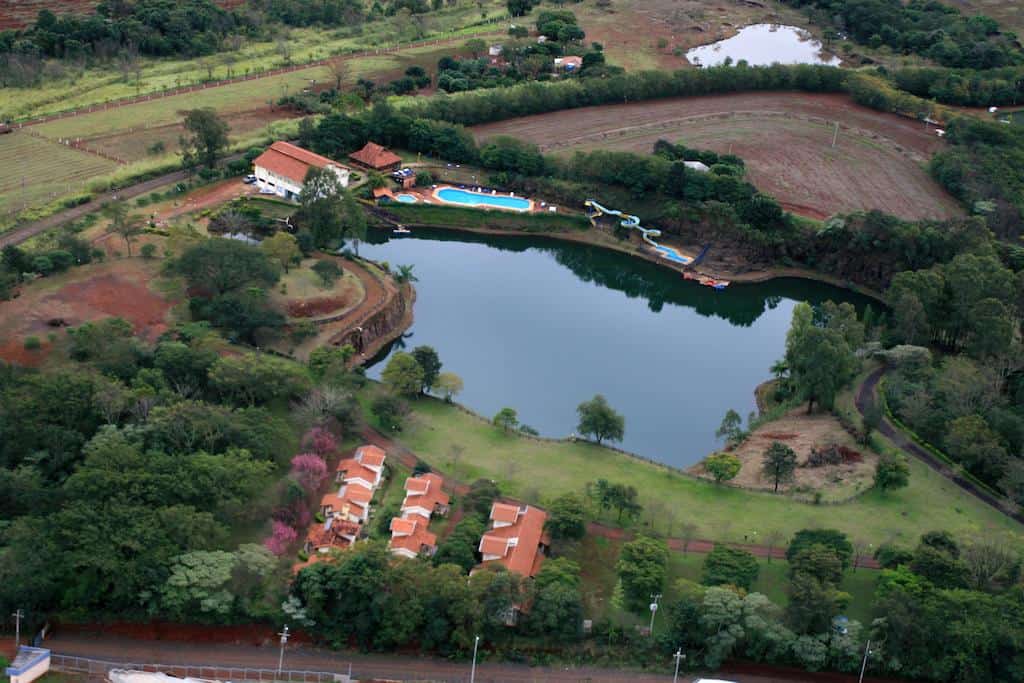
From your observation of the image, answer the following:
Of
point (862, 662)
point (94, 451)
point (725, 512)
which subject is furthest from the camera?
point (725, 512)

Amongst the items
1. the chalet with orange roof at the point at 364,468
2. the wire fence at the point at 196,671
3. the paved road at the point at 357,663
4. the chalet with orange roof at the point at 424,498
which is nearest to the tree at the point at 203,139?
the chalet with orange roof at the point at 364,468

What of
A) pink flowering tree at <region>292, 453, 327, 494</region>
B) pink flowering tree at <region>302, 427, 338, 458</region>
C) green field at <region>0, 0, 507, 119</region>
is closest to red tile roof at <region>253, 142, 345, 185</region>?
green field at <region>0, 0, 507, 119</region>

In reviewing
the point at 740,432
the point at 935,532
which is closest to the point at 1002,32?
the point at 740,432

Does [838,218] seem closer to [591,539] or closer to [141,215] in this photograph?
[591,539]

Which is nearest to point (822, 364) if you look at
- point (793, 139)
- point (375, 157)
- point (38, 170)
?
point (793, 139)

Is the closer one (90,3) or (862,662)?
(862,662)

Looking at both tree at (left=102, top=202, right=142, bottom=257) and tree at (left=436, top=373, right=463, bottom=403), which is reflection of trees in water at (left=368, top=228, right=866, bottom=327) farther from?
tree at (left=436, top=373, right=463, bottom=403)
